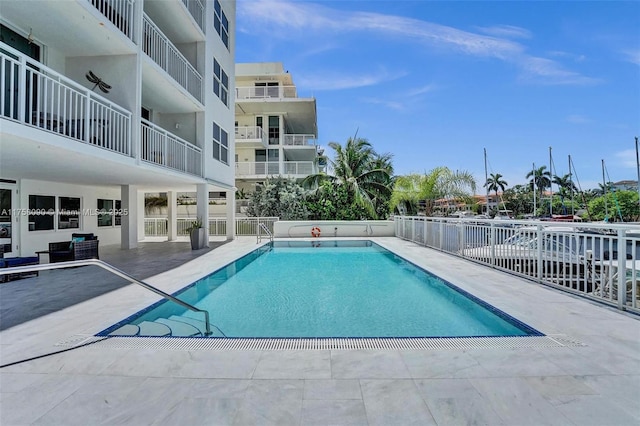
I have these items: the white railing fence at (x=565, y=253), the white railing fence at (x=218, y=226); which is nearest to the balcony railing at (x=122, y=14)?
the white railing fence at (x=565, y=253)

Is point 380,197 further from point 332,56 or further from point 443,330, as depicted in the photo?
point 443,330

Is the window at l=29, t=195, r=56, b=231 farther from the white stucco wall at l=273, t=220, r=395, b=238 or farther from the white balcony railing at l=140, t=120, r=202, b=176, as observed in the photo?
the white stucco wall at l=273, t=220, r=395, b=238

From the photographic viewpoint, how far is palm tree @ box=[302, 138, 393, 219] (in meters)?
19.8

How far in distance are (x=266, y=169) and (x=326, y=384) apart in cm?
2343

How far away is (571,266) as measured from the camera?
5.75 meters

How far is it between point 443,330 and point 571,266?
2903 millimetres

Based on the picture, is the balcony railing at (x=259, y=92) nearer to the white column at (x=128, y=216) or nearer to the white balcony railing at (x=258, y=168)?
the white balcony railing at (x=258, y=168)

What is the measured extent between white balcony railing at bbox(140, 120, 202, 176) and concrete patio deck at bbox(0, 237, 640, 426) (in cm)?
572

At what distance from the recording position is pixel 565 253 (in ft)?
19.2

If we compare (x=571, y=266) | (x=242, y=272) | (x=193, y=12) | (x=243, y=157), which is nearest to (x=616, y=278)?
(x=571, y=266)

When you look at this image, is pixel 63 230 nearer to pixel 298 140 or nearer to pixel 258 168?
pixel 258 168

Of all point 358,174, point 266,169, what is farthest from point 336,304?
point 266,169

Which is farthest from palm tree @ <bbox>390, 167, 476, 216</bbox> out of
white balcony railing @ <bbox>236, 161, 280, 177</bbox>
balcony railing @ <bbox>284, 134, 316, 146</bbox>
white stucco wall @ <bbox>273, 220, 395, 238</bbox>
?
balcony railing @ <bbox>284, 134, 316, 146</bbox>

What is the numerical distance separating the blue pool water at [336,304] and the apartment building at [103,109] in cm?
356
